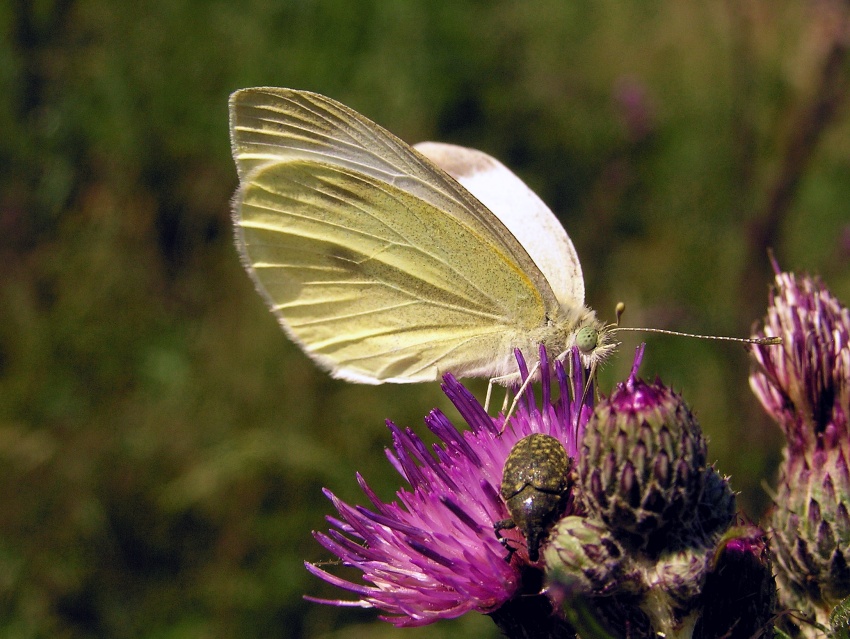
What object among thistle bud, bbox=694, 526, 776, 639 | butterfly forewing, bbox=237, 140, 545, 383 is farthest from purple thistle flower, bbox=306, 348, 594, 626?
butterfly forewing, bbox=237, 140, 545, 383

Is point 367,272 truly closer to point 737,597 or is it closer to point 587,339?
point 587,339

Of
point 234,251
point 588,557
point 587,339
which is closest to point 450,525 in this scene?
point 588,557

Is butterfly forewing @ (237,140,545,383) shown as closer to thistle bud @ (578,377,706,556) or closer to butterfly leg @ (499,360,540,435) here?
butterfly leg @ (499,360,540,435)

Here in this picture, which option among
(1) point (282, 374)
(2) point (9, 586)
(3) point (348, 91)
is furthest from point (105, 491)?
(3) point (348, 91)

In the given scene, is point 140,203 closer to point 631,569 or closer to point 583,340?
point 583,340

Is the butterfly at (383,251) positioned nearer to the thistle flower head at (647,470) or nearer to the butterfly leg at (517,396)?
the butterfly leg at (517,396)

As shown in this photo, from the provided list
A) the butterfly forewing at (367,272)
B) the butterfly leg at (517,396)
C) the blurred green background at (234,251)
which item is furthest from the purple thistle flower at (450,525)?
the blurred green background at (234,251)
